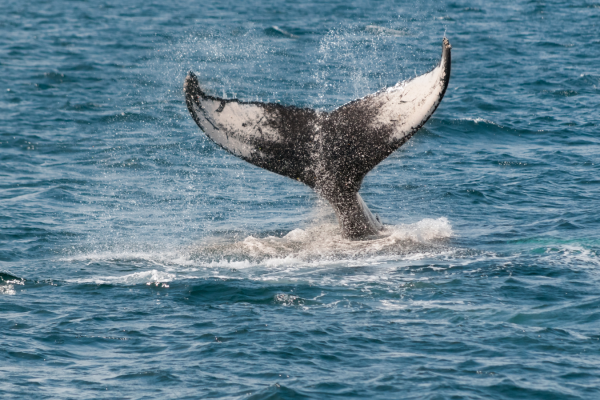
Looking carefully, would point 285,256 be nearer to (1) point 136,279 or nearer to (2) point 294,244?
(2) point 294,244

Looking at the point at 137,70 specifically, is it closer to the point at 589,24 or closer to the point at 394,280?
the point at 589,24

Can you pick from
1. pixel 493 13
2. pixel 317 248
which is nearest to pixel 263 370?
pixel 317 248

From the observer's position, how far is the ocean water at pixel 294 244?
9.77 meters

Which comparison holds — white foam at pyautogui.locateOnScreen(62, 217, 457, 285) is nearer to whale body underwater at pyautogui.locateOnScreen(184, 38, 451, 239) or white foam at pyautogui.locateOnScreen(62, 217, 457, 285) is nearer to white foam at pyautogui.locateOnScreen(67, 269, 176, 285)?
white foam at pyautogui.locateOnScreen(67, 269, 176, 285)

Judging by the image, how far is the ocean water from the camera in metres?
9.77

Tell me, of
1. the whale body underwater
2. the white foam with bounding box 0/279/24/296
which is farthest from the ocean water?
the whale body underwater

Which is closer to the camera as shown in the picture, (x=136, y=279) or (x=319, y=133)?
(x=319, y=133)

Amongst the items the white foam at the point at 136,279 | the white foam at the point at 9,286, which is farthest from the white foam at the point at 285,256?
the white foam at the point at 9,286

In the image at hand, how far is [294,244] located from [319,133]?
215 centimetres

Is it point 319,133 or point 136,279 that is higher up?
point 319,133

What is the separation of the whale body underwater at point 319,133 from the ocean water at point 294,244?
1.25 metres

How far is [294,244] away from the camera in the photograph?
13.9 metres

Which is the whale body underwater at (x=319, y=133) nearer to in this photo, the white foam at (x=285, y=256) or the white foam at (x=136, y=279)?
the white foam at (x=285, y=256)

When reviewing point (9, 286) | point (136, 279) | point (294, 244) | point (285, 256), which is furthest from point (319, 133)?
point (9, 286)
